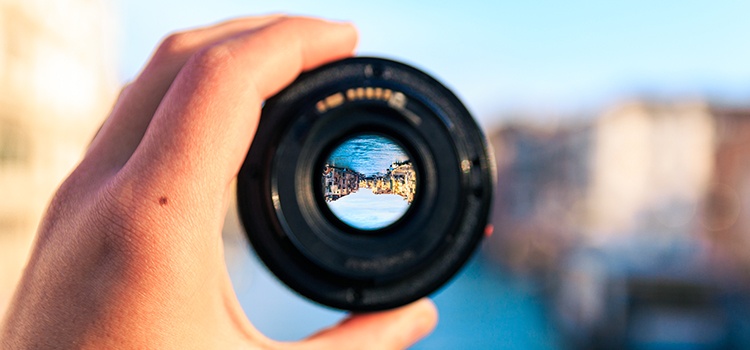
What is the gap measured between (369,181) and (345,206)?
8cm

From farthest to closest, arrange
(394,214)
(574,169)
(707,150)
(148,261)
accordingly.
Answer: (574,169) < (707,150) < (394,214) < (148,261)

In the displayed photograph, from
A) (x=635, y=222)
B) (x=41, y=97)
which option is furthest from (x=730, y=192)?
(x=41, y=97)

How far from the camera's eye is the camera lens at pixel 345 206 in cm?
169

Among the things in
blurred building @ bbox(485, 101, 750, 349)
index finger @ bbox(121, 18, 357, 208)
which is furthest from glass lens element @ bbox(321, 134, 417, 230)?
blurred building @ bbox(485, 101, 750, 349)

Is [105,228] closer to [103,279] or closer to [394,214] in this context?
[103,279]

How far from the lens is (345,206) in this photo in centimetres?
165

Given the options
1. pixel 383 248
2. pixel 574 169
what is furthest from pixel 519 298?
pixel 383 248

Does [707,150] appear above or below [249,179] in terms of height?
above

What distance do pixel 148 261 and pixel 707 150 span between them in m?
65.4

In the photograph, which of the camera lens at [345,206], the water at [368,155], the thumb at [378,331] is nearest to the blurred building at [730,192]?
the thumb at [378,331]

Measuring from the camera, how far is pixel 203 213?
139 cm

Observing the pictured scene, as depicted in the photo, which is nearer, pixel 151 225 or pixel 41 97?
pixel 151 225

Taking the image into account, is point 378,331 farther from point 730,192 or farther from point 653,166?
point 653,166

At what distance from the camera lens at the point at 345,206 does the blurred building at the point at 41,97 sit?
1671cm
